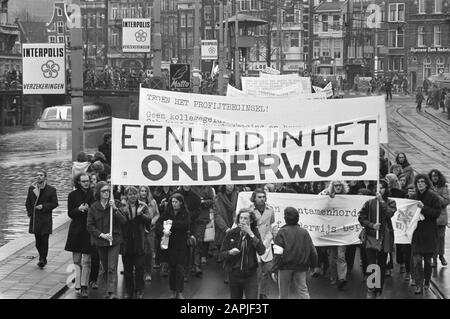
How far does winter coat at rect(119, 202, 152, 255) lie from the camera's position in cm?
1245

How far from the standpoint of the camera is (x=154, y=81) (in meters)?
25.3


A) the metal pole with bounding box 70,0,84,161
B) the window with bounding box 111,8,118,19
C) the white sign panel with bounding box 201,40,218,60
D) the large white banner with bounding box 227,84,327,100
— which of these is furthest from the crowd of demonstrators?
the window with bounding box 111,8,118,19

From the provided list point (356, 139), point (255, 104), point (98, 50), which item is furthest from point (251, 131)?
point (98, 50)

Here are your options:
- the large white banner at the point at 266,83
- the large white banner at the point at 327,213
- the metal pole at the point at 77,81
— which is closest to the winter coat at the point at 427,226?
the large white banner at the point at 327,213

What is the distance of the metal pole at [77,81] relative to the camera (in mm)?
15914

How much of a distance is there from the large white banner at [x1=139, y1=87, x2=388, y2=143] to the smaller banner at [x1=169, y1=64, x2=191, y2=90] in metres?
16.9

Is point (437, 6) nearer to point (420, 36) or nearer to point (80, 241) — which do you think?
point (420, 36)

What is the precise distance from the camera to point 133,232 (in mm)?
12453

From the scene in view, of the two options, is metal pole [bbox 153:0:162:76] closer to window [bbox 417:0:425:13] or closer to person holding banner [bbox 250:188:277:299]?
person holding banner [bbox 250:188:277:299]

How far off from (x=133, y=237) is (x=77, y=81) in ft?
14.7

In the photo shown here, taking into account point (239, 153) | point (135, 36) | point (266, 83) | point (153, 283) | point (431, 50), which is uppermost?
point (431, 50)

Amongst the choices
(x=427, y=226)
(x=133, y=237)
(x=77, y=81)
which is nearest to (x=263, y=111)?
(x=133, y=237)

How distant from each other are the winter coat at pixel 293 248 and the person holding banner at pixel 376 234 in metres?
2.09

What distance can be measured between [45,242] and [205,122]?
11.8ft
